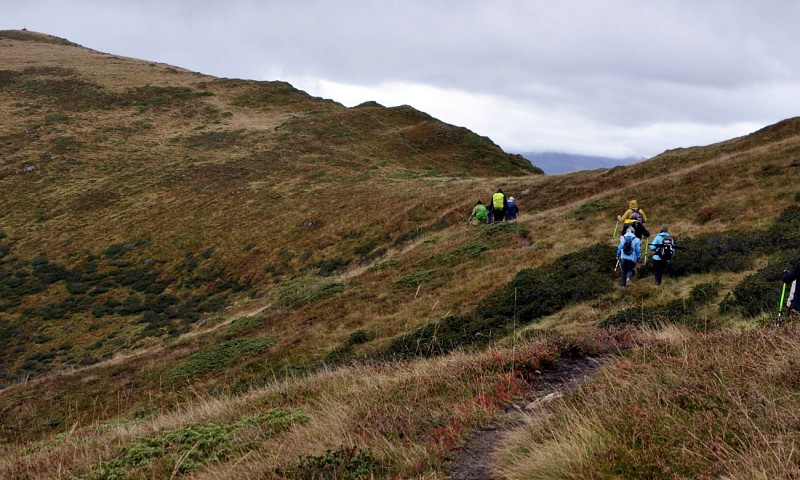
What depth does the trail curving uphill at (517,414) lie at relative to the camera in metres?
3.89

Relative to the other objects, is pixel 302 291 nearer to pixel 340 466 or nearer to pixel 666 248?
pixel 666 248

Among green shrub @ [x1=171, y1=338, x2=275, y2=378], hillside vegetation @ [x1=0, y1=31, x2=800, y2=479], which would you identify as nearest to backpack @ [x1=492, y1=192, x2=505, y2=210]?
hillside vegetation @ [x1=0, y1=31, x2=800, y2=479]

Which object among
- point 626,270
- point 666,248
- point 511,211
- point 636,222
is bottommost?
point 626,270

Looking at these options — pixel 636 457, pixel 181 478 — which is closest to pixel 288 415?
pixel 181 478

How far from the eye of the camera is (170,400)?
489 inches

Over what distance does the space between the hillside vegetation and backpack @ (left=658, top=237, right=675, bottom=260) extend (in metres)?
0.65

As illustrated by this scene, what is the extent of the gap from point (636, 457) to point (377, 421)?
2.44 m

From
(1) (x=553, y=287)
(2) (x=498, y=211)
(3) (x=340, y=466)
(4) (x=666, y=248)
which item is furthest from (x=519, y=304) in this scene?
(2) (x=498, y=211)

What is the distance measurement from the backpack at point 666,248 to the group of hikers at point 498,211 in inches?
455

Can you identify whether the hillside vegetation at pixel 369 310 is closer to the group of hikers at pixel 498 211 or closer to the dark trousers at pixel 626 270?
the dark trousers at pixel 626 270

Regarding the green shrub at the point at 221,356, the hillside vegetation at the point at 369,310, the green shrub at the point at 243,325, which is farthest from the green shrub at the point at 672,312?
the green shrub at the point at 243,325

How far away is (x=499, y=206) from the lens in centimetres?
2334

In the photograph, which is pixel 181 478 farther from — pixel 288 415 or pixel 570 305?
pixel 570 305

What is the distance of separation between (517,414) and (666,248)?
8744 mm
